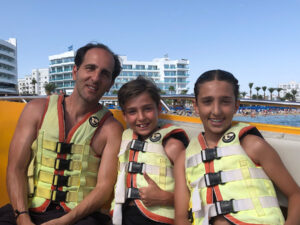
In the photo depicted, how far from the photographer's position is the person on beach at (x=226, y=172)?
1.67m

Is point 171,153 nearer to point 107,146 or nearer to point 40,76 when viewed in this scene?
point 107,146

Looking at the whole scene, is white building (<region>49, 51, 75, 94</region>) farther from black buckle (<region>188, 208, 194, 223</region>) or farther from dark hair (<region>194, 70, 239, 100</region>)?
black buckle (<region>188, 208, 194, 223</region>)

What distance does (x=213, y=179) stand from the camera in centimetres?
180

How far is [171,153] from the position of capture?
7.06 feet

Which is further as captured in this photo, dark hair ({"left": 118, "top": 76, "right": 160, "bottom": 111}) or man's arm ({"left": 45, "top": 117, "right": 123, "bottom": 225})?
dark hair ({"left": 118, "top": 76, "right": 160, "bottom": 111})

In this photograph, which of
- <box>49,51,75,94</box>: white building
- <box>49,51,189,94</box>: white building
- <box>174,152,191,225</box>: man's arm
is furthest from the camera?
<box>49,51,189,94</box>: white building

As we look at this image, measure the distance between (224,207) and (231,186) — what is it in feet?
0.44

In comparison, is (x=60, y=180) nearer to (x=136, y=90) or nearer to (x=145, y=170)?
(x=145, y=170)

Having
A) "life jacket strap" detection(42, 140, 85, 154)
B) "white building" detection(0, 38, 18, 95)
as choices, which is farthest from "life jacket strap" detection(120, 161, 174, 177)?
"white building" detection(0, 38, 18, 95)

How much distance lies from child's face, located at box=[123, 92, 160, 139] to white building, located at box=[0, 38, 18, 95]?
267ft

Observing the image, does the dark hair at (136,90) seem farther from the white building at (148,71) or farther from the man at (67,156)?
the white building at (148,71)

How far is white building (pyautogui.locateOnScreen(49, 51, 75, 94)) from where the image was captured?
9575 cm

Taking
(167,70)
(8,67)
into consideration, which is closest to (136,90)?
(8,67)

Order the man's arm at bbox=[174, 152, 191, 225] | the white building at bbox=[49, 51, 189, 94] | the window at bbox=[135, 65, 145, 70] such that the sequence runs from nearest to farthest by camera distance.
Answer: the man's arm at bbox=[174, 152, 191, 225], the white building at bbox=[49, 51, 189, 94], the window at bbox=[135, 65, 145, 70]
